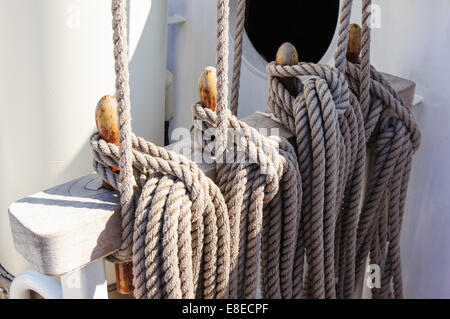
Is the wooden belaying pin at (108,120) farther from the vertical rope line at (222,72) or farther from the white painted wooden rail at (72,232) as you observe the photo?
the vertical rope line at (222,72)

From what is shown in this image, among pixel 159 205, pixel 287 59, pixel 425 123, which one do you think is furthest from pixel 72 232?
pixel 425 123

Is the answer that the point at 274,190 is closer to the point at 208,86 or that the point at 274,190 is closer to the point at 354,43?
the point at 208,86

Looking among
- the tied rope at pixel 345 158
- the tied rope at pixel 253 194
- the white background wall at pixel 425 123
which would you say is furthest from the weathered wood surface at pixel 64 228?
the white background wall at pixel 425 123

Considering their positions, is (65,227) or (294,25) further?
(294,25)

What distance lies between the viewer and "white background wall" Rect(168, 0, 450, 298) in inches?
54.7

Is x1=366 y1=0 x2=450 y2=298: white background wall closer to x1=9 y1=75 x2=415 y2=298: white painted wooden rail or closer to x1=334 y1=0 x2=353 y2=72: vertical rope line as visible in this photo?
x1=334 y1=0 x2=353 y2=72: vertical rope line

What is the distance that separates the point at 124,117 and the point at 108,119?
58mm

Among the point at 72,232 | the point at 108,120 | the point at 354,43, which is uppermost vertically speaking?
the point at 354,43

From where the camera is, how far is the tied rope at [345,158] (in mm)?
1095

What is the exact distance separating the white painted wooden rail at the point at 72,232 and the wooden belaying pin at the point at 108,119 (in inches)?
3.2

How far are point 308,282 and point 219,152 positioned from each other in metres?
0.42

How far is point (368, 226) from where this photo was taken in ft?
4.37

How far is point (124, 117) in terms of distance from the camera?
2.74 feet
